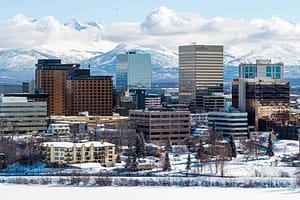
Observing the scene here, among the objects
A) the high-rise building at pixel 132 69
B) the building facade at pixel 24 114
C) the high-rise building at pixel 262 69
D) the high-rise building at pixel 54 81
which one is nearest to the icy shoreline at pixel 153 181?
the building facade at pixel 24 114

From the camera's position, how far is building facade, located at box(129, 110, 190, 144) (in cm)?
7125

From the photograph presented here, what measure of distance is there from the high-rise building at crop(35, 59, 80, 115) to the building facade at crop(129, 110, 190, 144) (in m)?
27.3

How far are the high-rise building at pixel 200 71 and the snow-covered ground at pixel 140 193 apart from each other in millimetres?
66930

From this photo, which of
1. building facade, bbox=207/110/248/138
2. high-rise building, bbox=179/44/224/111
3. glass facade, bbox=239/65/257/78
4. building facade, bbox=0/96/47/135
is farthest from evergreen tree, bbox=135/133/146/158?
high-rise building, bbox=179/44/224/111

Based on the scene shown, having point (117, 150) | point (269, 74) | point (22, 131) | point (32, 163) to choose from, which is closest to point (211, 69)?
point (269, 74)

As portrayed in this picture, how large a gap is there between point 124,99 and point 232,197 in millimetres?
68308

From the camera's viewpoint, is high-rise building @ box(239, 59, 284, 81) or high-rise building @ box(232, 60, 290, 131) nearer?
high-rise building @ box(232, 60, 290, 131)

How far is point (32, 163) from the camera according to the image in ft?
183

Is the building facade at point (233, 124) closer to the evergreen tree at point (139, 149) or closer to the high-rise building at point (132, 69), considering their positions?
the evergreen tree at point (139, 149)

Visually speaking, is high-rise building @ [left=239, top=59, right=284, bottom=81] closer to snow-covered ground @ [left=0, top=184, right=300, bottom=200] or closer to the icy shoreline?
the icy shoreline

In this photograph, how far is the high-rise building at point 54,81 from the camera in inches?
3878

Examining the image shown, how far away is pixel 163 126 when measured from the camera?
2815 inches

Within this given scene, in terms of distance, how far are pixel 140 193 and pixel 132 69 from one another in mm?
114872

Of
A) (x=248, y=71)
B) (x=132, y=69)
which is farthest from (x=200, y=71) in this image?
(x=132, y=69)
